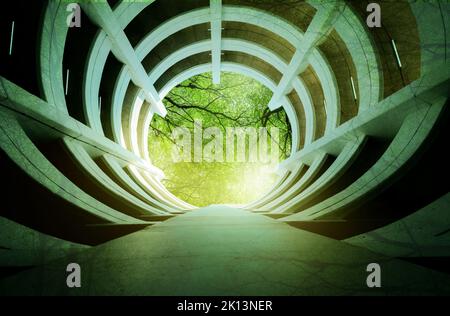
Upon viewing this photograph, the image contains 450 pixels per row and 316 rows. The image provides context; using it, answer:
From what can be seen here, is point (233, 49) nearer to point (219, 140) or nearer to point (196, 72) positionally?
point (196, 72)

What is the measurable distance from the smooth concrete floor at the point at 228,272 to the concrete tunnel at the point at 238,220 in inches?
0.5

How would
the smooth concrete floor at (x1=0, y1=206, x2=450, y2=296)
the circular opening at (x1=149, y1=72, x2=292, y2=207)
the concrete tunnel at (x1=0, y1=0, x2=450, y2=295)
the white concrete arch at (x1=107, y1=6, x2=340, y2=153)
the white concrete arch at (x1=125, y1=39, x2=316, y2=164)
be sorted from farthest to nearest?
the circular opening at (x1=149, y1=72, x2=292, y2=207), the white concrete arch at (x1=125, y1=39, x2=316, y2=164), the white concrete arch at (x1=107, y1=6, x2=340, y2=153), the concrete tunnel at (x1=0, y1=0, x2=450, y2=295), the smooth concrete floor at (x1=0, y1=206, x2=450, y2=296)

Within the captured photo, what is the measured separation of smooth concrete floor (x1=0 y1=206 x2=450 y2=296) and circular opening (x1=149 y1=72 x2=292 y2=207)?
13629 mm

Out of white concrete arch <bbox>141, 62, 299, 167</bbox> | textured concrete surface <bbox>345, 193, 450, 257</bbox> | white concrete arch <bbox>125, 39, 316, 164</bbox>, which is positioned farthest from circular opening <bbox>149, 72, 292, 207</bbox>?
textured concrete surface <bbox>345, 193, 450, 257</bbox>

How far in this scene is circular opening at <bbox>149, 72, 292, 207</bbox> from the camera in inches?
655

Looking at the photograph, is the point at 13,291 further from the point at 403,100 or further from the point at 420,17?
the point at 420,17

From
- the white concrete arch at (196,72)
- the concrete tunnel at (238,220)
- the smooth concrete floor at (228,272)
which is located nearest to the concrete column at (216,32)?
the concrete tunnel at (238,220)

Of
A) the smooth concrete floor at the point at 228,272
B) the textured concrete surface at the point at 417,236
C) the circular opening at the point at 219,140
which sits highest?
the circular opening at the point at 219,140

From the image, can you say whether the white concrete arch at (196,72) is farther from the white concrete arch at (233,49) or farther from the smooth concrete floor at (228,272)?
the smooth concrete floor at (228,272)

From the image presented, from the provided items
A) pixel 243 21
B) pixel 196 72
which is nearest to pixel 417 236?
pixel 243 21

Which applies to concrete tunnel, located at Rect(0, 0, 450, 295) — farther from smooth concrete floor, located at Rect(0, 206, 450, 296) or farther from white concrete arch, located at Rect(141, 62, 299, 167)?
white concrete arch, located at Rect(141, 62, 299, 167)

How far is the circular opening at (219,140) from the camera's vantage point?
1662cm

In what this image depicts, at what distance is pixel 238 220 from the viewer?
425 cm

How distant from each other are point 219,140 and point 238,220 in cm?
1506
